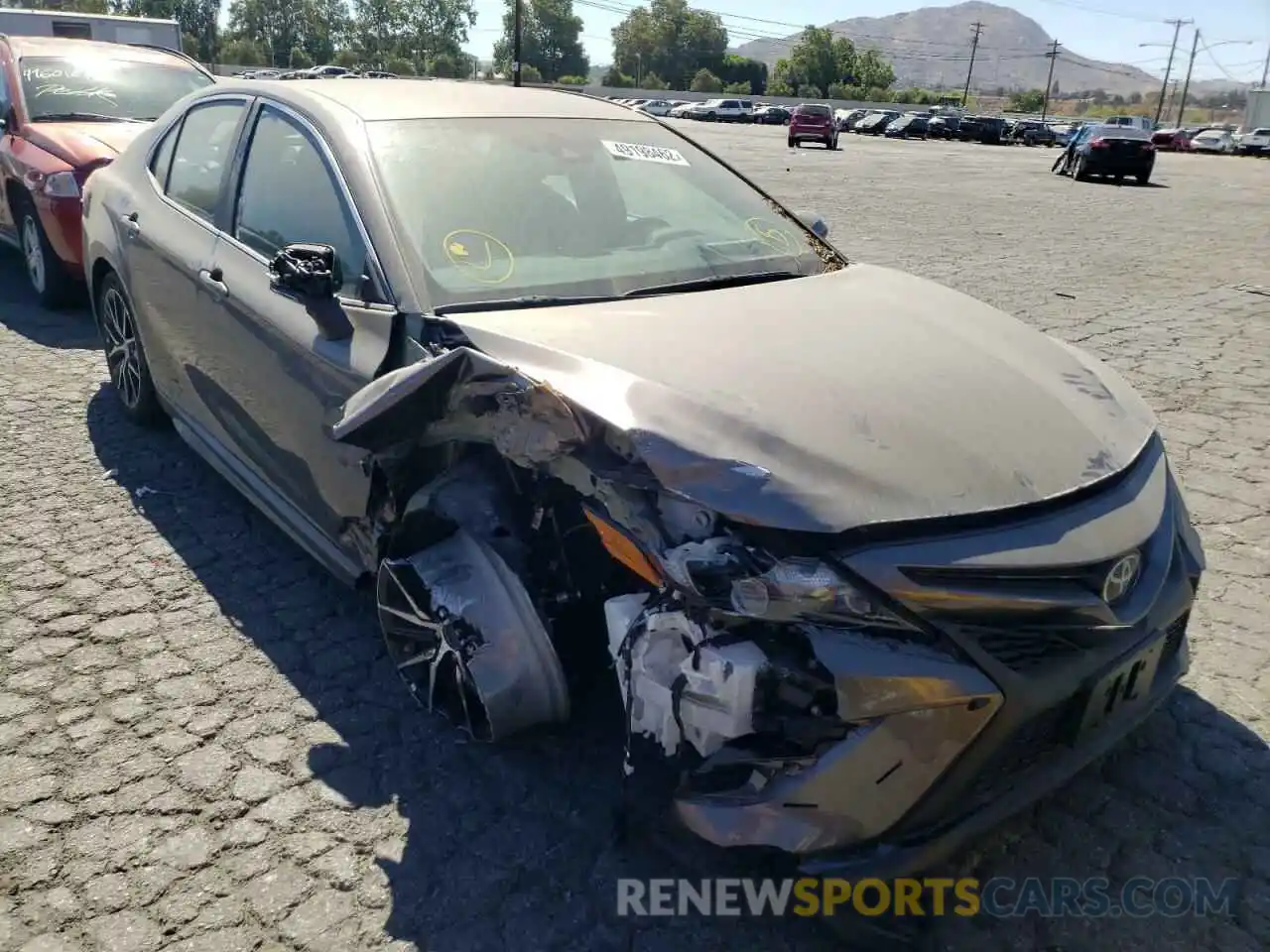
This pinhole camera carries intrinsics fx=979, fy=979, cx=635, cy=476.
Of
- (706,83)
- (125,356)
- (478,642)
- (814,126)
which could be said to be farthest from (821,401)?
(706,83)

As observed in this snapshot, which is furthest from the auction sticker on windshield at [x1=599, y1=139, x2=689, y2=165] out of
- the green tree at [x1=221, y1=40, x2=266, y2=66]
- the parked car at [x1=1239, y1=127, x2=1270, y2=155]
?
the green tree at [x1=221, y1=40, x2=266, y2=66]

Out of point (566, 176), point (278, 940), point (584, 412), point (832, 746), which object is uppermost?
point (566, 176)

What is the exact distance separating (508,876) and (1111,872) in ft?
4.77

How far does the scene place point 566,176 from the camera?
3.29 meters

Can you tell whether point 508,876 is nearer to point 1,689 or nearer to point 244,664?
point 244,664

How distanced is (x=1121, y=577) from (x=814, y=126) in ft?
115

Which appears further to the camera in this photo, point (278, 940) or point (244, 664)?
point (244, 664)

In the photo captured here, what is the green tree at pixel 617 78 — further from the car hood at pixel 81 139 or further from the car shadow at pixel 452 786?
the car shadow at pixel 452 786

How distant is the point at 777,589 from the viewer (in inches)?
75.6

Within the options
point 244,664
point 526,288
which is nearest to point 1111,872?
point 526,288

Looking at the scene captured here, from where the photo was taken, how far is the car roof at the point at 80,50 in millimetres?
7488

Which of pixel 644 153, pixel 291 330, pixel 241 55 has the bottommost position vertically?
pixel 291 330

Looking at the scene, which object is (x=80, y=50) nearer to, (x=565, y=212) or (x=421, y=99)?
(x=421, y=99)

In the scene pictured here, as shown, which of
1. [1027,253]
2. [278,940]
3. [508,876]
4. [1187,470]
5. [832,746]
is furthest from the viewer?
[1027,253]
